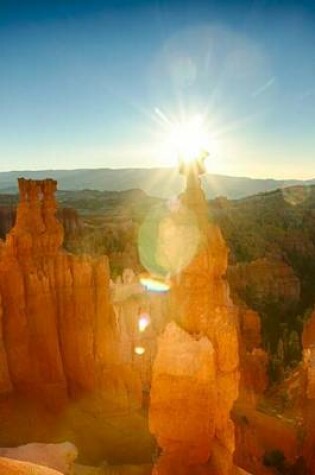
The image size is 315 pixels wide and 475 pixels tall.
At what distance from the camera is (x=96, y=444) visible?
619 inches

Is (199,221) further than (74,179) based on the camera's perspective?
No

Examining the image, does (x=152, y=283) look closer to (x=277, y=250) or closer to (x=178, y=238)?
(x=178, y=238)

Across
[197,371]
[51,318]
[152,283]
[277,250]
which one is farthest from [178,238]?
[277,250]

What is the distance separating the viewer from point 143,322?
941 inches

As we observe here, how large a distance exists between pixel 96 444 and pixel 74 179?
135 m

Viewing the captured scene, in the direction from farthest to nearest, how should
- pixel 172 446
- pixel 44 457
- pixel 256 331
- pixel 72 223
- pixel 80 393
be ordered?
1. pixel 72 223
2. pixel 256 331
3. pixel 80 393
4. pixel 44 457
5. pixel 172 446

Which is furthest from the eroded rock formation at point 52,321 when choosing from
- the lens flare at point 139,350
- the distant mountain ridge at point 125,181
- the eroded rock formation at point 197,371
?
the distant mountain ridge at point 125,181

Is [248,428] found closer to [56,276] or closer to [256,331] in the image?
[56,276]

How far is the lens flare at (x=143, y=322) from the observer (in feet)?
→ 77.3

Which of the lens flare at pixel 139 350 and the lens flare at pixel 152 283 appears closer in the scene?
the lens flare at pixel 139 350

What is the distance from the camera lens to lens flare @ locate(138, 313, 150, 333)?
23.6 m

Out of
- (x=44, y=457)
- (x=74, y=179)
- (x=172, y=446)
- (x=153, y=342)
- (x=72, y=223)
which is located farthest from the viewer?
(x=74, y=179)

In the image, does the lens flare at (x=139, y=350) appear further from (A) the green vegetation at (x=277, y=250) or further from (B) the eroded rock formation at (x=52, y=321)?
(A) the green vegetation at (x=277, y=250)

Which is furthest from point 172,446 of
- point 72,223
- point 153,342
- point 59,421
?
point 72,223
